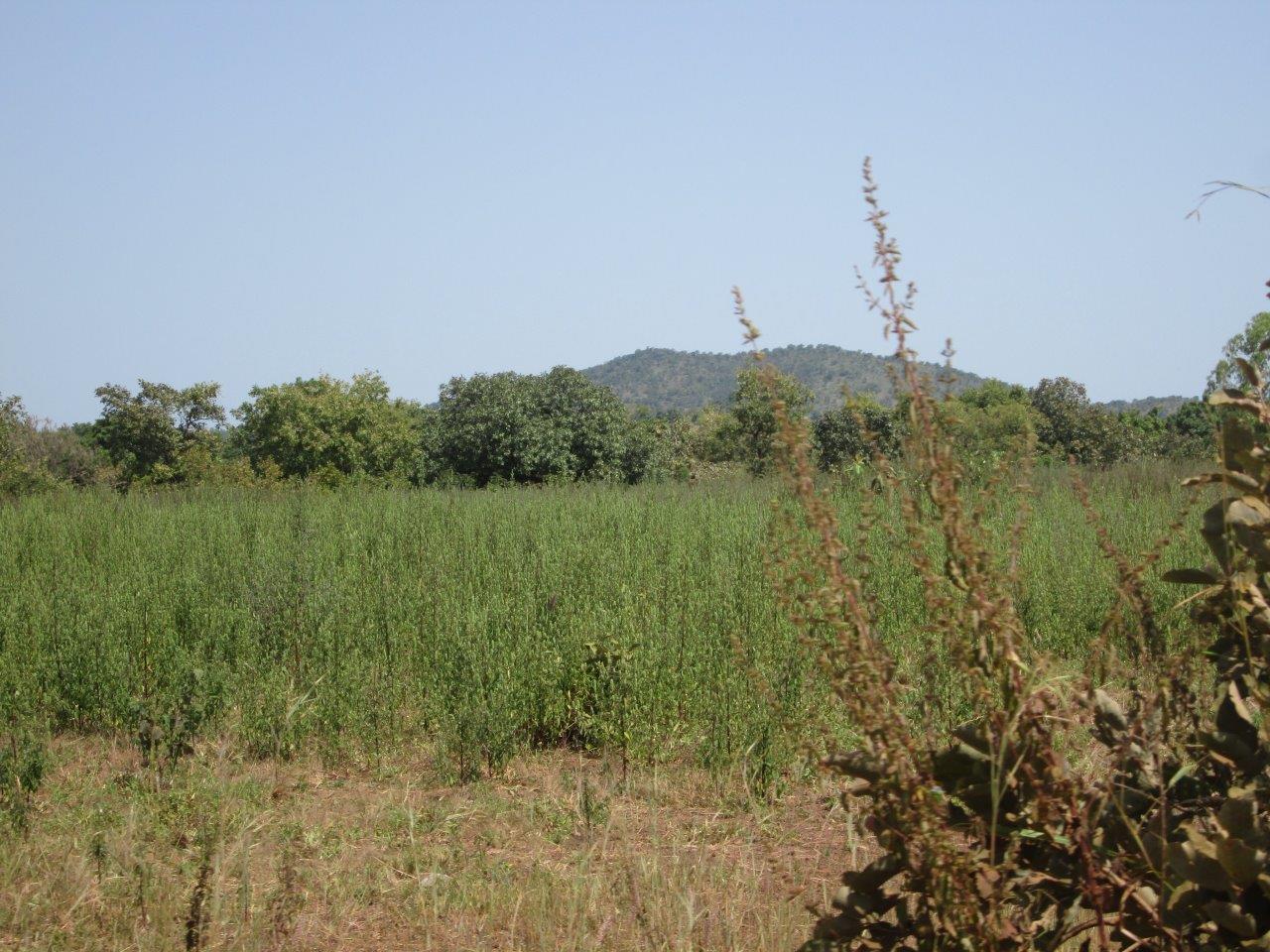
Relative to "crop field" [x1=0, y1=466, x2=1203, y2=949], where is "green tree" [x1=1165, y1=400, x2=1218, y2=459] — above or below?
above

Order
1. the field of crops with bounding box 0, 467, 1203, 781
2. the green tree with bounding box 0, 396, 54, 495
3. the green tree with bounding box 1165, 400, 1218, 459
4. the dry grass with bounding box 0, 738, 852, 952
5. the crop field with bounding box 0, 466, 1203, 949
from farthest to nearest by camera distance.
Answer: the green tree with bounding box 0, 396, 54, 495 → the field of crops with bounding box 0, 467, 1203, 781 → the crop field with bounding box 0, 466, 1203, 949 → the dry grass with bounding box 0, 738, 852, 952 → the green tree with bounding box 1165, 400, 1218, 459

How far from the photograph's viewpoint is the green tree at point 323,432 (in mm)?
28141

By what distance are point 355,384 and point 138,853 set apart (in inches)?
1180

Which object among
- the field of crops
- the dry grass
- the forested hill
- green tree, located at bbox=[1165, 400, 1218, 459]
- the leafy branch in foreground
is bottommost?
the dry grass

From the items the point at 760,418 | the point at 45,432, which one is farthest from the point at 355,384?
the point at 760,418

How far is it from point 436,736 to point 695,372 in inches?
3913

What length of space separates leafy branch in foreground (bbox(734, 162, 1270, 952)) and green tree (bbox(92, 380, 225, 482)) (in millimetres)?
29261

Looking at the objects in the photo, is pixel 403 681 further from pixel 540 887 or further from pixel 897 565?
pixel 897 565

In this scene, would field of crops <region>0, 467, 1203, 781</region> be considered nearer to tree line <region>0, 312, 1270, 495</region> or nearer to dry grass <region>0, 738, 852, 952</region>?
dry grass <region>0, 738, 852, 952</region>

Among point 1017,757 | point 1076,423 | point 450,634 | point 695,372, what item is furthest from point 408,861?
point 695,372

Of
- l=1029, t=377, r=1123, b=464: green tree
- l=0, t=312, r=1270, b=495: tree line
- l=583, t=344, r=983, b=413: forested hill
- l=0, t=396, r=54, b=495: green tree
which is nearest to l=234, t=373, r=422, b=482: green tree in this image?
l=0, t=312, r=1270, b=495: tree line

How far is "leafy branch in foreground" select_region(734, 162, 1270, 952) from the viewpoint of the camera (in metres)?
1.42

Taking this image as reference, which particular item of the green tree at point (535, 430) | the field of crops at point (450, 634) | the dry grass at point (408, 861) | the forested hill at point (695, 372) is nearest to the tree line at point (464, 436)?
the green tree at point (535, 430)

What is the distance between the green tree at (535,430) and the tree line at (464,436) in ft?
0.09
